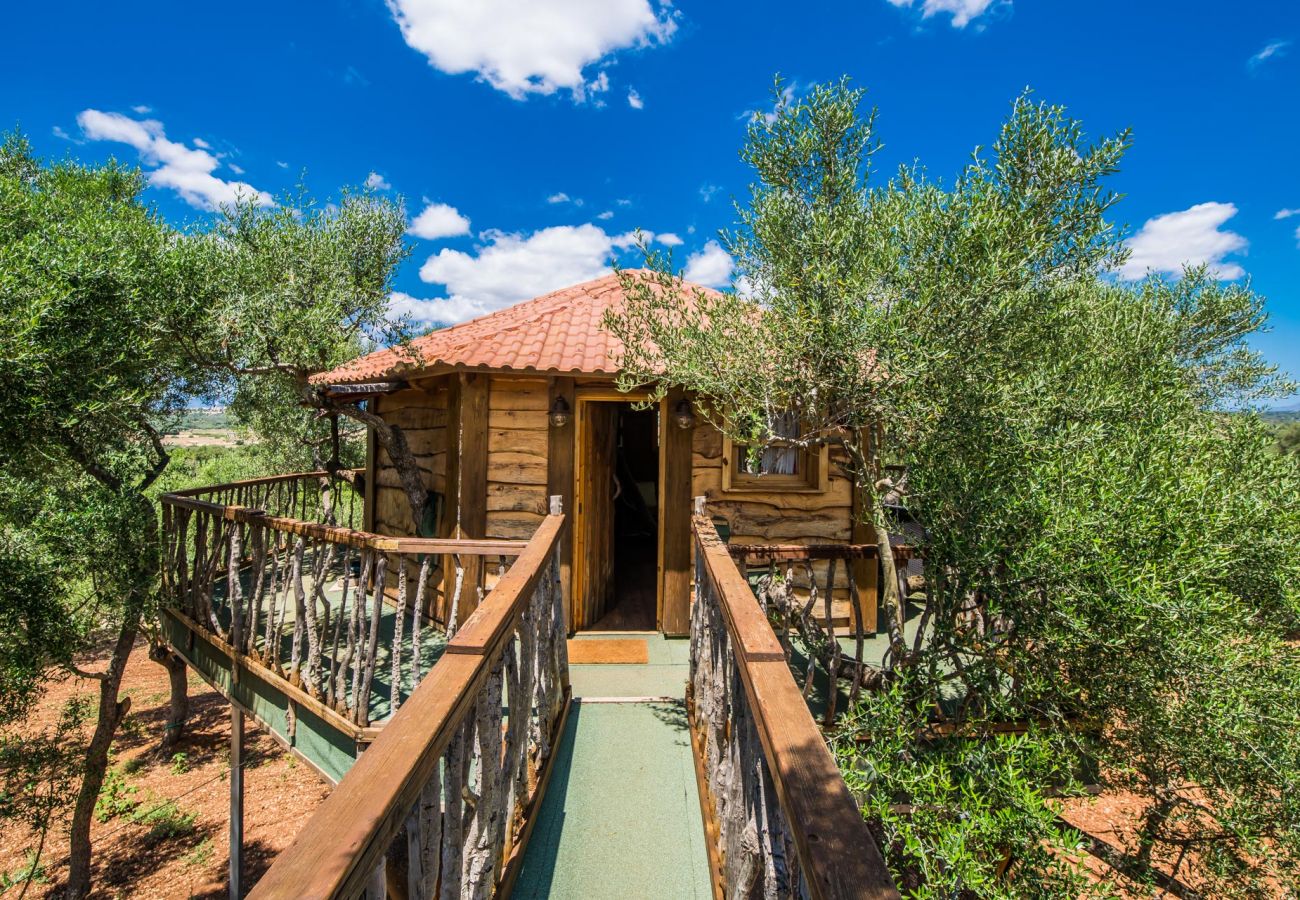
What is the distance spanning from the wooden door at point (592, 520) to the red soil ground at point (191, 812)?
14.1ft

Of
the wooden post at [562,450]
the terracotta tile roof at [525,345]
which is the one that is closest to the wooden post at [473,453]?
the terracotta tile roof at [525,345]

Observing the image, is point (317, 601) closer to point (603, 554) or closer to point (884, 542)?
point (603, 554)

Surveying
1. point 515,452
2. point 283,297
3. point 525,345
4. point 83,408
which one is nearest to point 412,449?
point 515,452

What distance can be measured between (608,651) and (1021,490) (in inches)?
142

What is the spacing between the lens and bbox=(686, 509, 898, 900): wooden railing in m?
0.88

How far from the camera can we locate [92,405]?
3877 millimetres

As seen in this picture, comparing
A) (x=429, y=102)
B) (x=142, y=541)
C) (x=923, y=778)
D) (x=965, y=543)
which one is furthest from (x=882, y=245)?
(x=429, y=102)

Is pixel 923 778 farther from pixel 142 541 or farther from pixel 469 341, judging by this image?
pixel 142 541

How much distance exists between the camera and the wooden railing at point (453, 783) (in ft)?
2.85

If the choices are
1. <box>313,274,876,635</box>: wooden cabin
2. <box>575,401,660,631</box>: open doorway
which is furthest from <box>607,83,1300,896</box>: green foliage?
<box>575,401,660,631</box>: open doorway

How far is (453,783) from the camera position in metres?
1.50

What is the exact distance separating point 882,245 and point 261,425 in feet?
50.2

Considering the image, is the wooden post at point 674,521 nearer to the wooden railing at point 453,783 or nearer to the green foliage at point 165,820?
the wooden railing at point 453,783

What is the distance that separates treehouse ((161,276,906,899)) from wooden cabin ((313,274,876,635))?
0.09 feet
